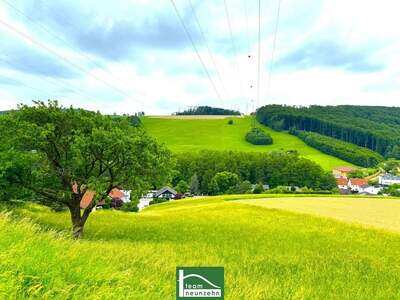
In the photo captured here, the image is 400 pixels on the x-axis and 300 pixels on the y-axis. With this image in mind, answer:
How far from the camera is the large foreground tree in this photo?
27062 millimetres

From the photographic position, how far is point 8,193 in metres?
27.6

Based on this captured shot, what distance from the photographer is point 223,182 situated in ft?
458

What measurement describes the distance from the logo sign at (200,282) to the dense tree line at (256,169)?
135965 millimetres

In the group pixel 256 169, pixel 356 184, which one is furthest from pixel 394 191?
pixel 256 169

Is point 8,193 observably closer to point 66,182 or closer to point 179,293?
point 66,182

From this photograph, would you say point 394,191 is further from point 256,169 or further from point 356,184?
point 256,169

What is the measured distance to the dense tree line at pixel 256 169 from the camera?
146075 millimetres

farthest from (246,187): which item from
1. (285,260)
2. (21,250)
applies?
→ (21,250)

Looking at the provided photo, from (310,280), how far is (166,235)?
17802 mm

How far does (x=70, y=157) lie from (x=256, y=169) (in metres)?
130

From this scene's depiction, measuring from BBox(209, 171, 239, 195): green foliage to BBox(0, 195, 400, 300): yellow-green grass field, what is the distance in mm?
93973

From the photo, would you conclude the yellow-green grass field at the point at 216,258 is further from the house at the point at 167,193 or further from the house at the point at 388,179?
the house at the point at 388,179

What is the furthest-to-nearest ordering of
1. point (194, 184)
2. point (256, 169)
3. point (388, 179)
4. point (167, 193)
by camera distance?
1. point (388, 179)
2. point (256, 169)
3. point (194, 184)
4. point (167, 193)

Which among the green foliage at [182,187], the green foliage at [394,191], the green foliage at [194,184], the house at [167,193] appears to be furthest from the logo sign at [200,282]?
the green foliage at [182,187]
